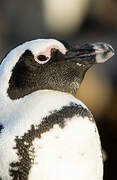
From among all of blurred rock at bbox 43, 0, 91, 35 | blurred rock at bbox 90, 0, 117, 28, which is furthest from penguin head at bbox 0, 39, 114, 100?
blurred rock at bbox 90, 0, 117, 28

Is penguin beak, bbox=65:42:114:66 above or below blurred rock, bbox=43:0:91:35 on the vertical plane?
above

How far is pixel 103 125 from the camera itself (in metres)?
6.57

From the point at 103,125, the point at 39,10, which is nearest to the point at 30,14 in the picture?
the point at 39,10

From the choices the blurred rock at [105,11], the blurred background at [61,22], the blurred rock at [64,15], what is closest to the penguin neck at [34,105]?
the blurred background at [61,22]

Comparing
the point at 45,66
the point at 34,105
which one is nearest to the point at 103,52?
the point at 45,66

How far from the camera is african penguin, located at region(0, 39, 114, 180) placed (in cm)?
221

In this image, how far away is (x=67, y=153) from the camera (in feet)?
7.32

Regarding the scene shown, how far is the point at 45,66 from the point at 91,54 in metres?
0.17

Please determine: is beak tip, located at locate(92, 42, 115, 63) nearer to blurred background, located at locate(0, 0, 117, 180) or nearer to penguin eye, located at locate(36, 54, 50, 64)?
penguin eye, located at locate(36, 54, 50, 64)

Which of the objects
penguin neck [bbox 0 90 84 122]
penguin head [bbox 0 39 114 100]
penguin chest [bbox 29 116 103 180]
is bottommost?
penguin chest [bbox 29 116 103 180]

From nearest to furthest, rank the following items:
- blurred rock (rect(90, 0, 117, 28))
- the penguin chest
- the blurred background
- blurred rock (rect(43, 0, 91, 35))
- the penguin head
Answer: the penguin chest < the penguin head < the blurred background < blurred rock (rect(43, 0, 91, 35)) < blurred rock (rect(90, 0, 117, 28))

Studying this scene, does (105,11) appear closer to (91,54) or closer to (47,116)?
(91,54)

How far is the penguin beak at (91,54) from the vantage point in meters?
2.36

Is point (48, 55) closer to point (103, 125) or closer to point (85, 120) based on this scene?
point (85, 120)
